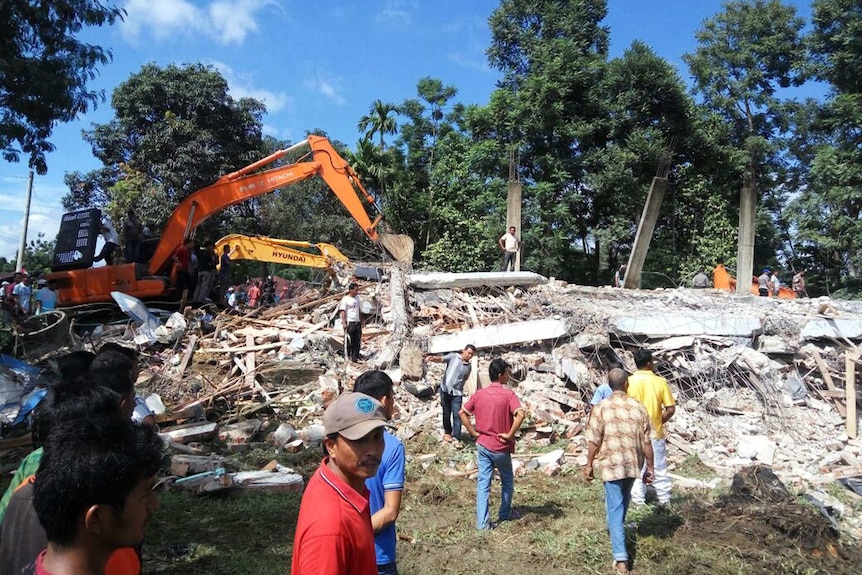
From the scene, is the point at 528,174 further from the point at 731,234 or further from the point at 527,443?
the point at 527,443

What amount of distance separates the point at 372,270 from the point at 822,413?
29.2 feet

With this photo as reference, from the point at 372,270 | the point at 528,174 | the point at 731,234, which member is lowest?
the point at 372,270

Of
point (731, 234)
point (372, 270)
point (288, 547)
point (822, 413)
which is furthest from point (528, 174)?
point (288, 547)

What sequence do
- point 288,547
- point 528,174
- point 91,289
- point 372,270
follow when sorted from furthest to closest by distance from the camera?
point 528,174
point 372,270
point 91,289
point 288,547

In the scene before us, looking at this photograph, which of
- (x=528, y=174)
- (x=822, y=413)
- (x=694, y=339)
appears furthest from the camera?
(x=528, y=174)

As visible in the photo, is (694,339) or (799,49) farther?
(799,49)

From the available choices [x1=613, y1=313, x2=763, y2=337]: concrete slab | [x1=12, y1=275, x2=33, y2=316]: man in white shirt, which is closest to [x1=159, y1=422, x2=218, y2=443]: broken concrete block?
[x1=12, y1=275, x2=33, y2=316]: man in white shirt

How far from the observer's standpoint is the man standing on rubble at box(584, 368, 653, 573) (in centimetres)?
460

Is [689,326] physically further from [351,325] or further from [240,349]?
[240,349]

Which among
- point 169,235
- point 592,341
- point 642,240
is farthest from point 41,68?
point 642,240

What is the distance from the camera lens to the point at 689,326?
10.1 metres

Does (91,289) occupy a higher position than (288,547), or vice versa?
(91,289)

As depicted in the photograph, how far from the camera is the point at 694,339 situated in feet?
32.7

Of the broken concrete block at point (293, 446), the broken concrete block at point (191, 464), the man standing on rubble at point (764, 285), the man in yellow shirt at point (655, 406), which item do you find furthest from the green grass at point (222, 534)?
the man standing on rubble at point (764, 285)
